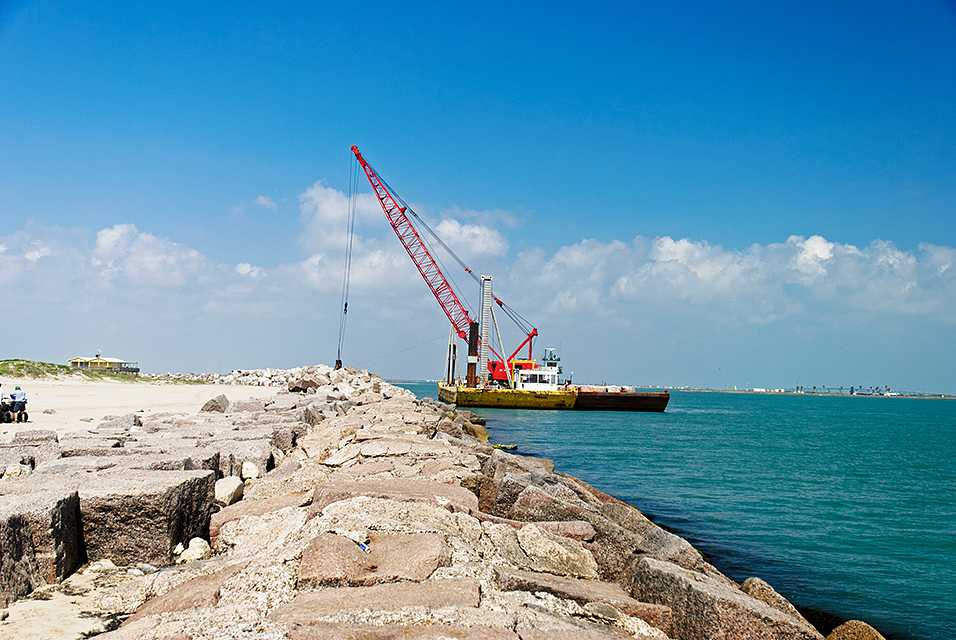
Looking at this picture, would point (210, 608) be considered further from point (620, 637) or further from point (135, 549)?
point (620, 637)

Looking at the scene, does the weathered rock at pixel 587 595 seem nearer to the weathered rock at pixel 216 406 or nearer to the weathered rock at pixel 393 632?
the weathered rock at pixel 393 632

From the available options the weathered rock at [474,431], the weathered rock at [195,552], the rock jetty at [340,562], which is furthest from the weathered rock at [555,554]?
the weathered rock at [474,431]

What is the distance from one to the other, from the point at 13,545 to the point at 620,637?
11.3ft

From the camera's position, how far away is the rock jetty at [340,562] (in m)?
3.22

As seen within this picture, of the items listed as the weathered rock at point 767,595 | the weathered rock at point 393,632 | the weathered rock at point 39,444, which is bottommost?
the weathered rock at point 767,595

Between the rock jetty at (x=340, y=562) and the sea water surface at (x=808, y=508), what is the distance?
12.2ft

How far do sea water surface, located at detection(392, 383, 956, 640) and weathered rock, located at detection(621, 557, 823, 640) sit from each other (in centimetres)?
468

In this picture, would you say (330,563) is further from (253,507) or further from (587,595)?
(253,507)

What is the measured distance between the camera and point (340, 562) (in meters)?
3.70

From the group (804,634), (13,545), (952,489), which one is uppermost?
(13,545)

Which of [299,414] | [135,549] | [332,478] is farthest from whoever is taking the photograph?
[299,414]

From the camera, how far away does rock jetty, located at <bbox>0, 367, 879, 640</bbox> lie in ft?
10.6

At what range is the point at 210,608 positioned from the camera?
10.8ft

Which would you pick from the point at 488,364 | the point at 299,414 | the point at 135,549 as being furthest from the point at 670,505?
the point at 488,364
